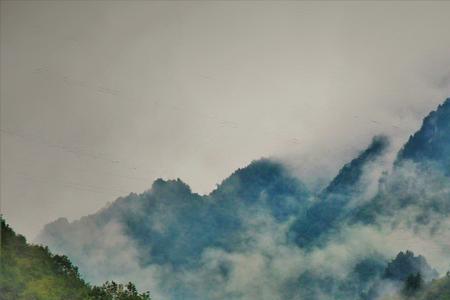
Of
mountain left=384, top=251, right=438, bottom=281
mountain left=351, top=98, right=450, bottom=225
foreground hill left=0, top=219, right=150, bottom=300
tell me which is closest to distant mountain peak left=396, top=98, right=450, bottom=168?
mountain left=351, top=98, right=450, bottom=225

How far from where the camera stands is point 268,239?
20031mm

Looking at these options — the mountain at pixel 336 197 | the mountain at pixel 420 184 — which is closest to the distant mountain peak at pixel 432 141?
the mountain at pixel 420 184

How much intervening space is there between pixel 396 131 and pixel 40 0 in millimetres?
9686

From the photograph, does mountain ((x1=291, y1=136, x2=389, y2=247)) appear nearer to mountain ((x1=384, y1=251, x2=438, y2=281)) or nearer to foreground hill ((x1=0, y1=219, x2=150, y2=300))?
mountain ((x1=384, y1=251, x2=438, y2=281))

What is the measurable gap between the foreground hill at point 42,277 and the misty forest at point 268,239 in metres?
0.03

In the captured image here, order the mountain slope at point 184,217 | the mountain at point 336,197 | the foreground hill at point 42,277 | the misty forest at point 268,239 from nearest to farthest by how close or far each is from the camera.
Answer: the misty forest at point 268,239 < the mountain at point 336,197 < the mountain slope at point 184,217 < the foreground hill at point 42,277

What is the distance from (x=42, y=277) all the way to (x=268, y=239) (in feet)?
22.1

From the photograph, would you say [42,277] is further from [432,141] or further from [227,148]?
[432,141]

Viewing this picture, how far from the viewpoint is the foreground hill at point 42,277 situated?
20625mm

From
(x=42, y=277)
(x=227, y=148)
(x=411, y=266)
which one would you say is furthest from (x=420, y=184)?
(x=42, y=277)

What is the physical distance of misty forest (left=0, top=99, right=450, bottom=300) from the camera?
18.4 m

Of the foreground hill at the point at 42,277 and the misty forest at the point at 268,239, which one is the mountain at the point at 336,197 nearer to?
the misty forest at the point at 268,239

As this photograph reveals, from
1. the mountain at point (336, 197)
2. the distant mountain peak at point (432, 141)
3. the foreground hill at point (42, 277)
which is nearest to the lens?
the distant mountain peak at point (432, 141)

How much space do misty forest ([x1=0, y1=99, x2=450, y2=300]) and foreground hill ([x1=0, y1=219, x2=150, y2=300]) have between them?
3 cm
